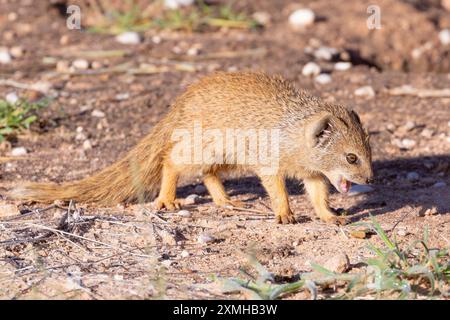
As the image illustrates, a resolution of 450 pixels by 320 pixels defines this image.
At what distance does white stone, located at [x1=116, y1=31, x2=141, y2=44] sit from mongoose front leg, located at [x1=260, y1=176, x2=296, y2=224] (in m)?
3.73

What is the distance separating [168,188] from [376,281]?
200 cm

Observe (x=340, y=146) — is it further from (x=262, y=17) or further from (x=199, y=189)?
(x=262, y=17)

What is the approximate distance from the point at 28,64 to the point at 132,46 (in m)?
1.09

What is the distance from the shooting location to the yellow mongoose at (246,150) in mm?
5000

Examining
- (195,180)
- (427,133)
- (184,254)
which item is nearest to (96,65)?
(195,180)

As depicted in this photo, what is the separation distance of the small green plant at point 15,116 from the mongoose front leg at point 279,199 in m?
2.17

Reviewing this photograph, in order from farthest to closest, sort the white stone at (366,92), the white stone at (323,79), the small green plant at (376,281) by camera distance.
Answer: the white stone at (323,79)
the white stone at (366,92)
the small green plant at (376,281)

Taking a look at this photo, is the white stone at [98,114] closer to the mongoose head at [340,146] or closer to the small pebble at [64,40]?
the small pebble at [64,40]

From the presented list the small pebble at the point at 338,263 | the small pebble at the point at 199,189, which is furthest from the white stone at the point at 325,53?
the small pebble at the point at 338,263

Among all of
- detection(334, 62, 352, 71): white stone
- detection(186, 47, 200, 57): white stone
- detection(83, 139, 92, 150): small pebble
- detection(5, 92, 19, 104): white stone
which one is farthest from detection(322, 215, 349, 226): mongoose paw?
detection(186, 47, 200, 57): white stone

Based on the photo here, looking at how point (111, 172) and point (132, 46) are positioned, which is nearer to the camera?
point (111, 172)
